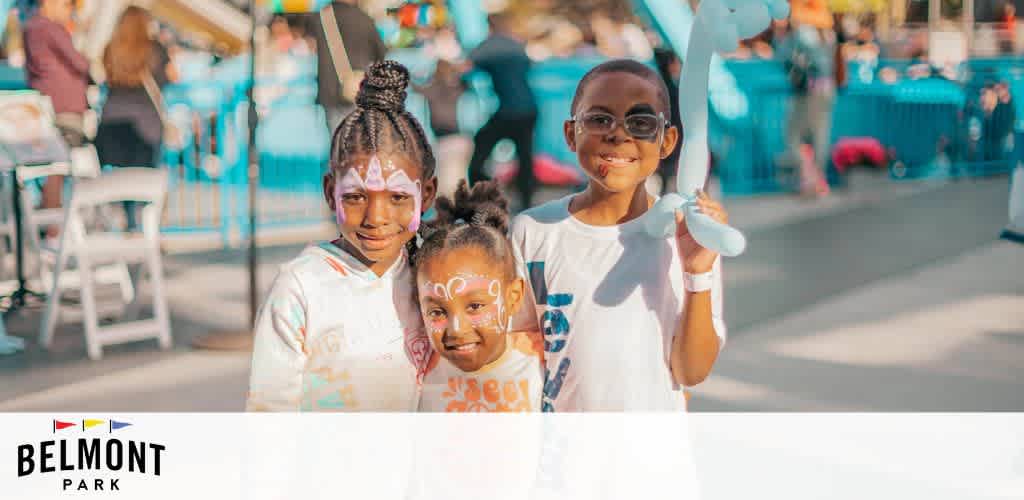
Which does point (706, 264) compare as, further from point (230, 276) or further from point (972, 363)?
point (230, 276)

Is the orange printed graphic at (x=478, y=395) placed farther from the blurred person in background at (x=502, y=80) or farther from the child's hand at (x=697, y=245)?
the blurred person in background at (x=502, y=80)

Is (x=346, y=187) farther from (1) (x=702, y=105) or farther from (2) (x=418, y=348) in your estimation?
(1) (x=702, y=105)

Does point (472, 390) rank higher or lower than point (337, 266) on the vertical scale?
lower

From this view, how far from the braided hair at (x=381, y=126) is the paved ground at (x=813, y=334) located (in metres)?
3.40

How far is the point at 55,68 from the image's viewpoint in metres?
9.50

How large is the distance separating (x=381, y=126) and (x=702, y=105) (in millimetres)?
564

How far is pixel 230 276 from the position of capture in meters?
9.06

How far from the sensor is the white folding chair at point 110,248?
6566 millimetres
